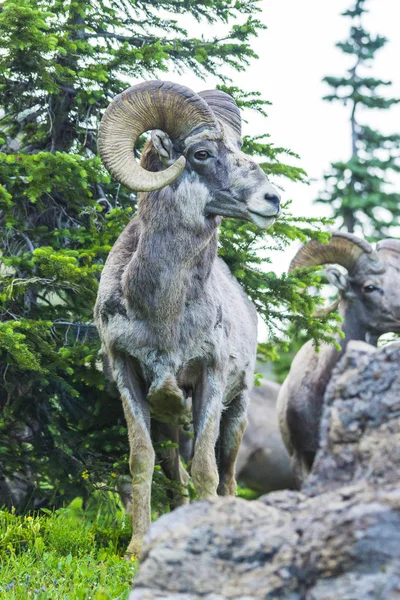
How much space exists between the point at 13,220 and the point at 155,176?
76.8 inches

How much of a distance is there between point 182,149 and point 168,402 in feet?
5.87

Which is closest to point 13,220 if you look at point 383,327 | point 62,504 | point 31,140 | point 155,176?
point 31,140

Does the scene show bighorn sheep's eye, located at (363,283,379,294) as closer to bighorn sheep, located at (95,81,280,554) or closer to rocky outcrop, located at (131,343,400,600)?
bighorn sheep, located at (95,81,280,554)

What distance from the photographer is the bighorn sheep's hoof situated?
5.77m

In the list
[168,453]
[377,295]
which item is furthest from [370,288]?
[168,453]

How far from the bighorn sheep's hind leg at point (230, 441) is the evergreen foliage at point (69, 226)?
0.77 meters

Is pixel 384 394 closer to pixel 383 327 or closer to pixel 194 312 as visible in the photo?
pixel 194 312

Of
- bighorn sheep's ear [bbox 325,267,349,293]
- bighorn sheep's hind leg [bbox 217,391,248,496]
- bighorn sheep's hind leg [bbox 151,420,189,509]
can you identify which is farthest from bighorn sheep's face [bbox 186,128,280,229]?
bighorn sheep's ear [bbox 325,267,349,293]

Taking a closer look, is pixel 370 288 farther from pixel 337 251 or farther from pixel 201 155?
pixel 201 155

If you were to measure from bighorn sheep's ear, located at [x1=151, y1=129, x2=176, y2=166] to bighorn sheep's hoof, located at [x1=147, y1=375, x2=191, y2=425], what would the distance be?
150cm

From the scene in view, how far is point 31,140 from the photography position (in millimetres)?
8055

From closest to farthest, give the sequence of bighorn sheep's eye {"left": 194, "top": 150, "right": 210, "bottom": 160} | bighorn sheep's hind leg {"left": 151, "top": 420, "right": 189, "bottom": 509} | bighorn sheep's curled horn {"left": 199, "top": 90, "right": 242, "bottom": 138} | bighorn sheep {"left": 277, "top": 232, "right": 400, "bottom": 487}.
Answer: bighorn sheep's eye {"left": 194, "top": 150, "right": 210, "bottom": 160} → bighorn sheep's curled horn {"left": 199, "top": 90, "right": 242, "bottom": 138} → bighorn sheep's hind leg {"left": 151, "top": 420, "right": 189, "bottom": 509} → bighorn sheep {"left": 277, "top": 232, "right": 400, "bottom": 487}

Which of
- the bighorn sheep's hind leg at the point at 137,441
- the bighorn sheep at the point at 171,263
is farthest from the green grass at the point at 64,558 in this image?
the bighorn sheep at the point at 171,263

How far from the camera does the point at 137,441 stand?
5730mm
